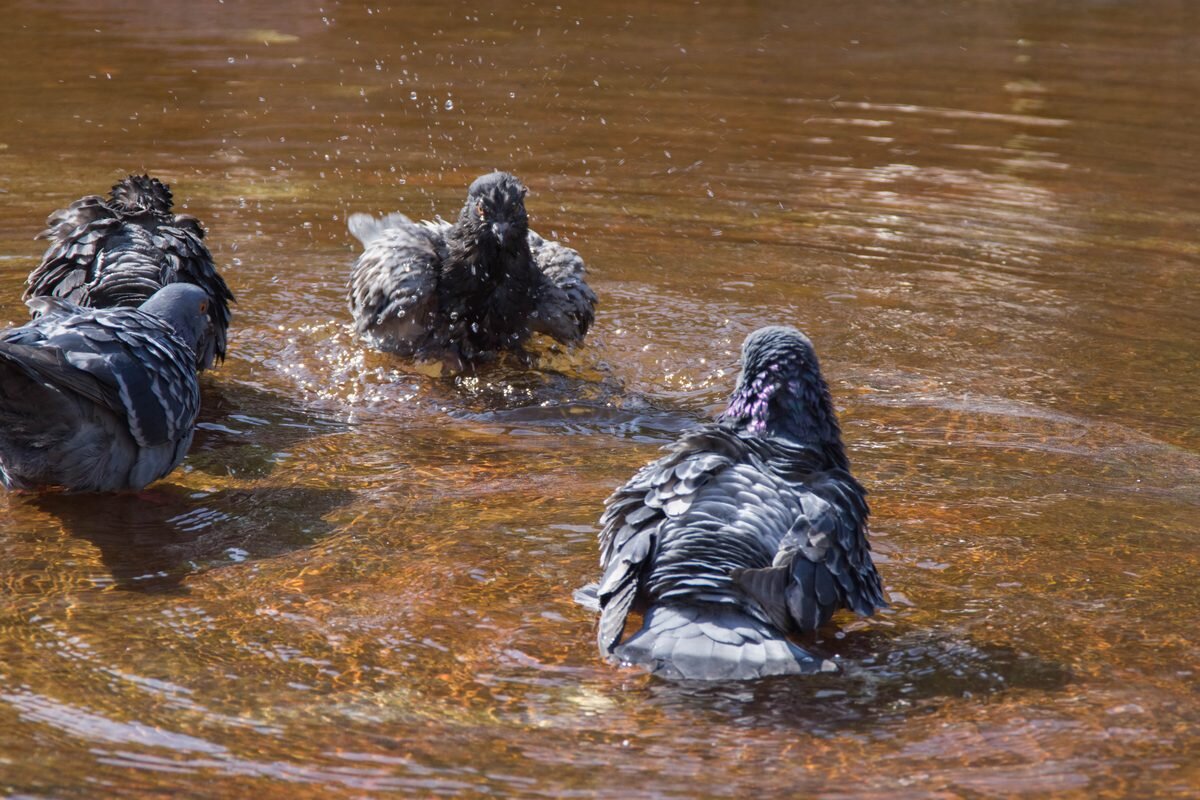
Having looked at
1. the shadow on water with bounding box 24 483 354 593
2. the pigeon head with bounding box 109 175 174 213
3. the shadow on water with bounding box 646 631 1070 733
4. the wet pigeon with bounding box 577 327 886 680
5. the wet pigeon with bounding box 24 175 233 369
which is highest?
the pigeon head with bounding box 109 175 174 213

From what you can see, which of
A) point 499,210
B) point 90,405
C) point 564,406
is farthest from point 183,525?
point 499,210

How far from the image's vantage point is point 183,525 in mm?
5086

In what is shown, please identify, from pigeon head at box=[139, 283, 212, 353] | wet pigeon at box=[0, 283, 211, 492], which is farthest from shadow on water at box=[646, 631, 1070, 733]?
pigeon head at box=[139, 283, 212, 353]

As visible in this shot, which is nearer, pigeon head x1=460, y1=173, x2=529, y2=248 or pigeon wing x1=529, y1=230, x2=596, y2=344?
pigeon head x1=460, y1=173, x2=529, y2=248

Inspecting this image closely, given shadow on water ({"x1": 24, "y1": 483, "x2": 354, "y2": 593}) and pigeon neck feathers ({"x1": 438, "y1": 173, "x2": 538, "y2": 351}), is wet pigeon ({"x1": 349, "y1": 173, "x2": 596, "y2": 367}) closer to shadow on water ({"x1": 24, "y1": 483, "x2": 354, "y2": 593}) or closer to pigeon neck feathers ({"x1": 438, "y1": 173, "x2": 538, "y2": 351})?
pigeon neck feathers ({"x1": 438, "y1": 173, "x2": 538, "y2": 351})

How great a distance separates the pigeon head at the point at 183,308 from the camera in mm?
5938

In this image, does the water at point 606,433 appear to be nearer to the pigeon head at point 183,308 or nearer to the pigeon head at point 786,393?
the pigeon head at point 183,308

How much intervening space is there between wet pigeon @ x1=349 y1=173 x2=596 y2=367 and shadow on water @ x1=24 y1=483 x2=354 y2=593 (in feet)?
5.78

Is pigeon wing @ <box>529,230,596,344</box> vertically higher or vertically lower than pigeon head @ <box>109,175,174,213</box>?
lower

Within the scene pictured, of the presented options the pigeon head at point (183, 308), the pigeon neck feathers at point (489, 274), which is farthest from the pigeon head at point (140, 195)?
the pigeon neck feathers at point (489, 274)

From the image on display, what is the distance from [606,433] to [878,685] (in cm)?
255

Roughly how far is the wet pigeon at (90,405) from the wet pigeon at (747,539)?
1.93 metres

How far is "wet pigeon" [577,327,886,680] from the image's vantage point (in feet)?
12.2

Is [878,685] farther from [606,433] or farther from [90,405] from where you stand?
[90,405]
